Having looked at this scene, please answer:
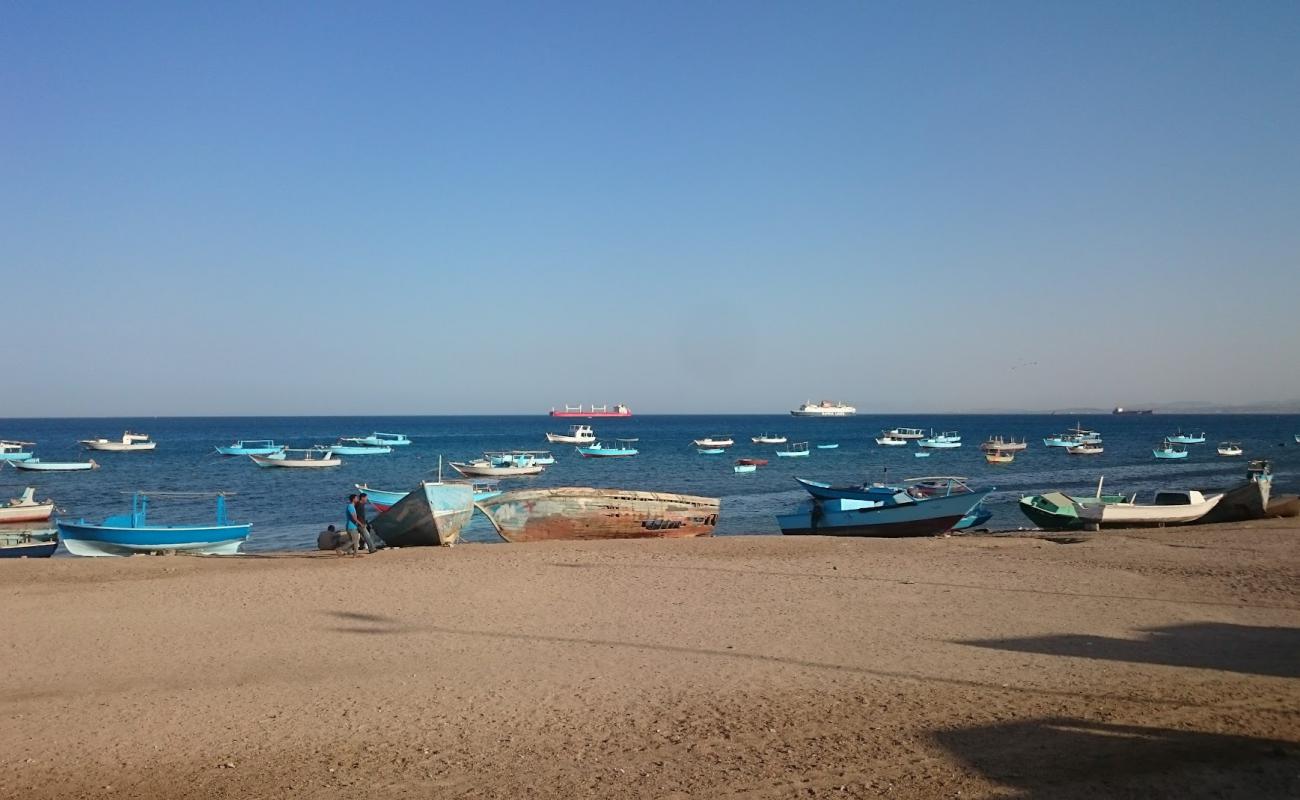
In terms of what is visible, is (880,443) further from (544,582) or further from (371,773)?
(371,773)

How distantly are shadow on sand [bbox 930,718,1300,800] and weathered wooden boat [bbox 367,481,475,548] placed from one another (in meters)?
14.7

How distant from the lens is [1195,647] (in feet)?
32.9

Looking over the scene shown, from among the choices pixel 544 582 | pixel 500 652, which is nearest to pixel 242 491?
pixel 544 582

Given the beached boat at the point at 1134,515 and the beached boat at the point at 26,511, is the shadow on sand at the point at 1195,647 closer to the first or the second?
the beached boat at the point at 1134,515

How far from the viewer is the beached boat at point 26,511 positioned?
99.2ft

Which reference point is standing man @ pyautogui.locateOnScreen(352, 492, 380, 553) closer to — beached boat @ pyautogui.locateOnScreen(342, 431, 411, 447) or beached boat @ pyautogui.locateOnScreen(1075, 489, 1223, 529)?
beached boat @ pyautogui.locateOnScreen(1075, 489, 1223, 529)

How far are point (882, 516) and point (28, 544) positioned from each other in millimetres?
20421

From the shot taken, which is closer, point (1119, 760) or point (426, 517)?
point (1119, 760)

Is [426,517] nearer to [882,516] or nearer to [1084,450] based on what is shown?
[882,516]

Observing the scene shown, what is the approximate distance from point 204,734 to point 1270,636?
10.9 metres

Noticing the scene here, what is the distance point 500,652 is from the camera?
10164mm

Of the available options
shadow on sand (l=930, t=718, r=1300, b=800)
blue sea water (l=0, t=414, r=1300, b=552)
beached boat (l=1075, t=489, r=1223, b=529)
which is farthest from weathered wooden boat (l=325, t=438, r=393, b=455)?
shadow on sand (l=930, t=718, r=1300, b=800)

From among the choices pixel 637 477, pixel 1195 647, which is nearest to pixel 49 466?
pixel 637 477

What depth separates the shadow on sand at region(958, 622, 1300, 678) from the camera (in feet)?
30.2
